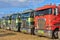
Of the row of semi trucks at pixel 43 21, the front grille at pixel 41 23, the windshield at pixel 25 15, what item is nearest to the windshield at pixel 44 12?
the row of semi trucks at pixel 43 21

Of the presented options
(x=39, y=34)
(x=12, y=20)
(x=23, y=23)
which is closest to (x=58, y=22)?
(x=39, y=34)

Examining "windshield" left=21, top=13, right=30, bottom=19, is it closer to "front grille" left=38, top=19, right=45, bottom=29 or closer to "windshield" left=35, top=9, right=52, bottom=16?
"windshield" left=35, top=9, right=52, bottom=16

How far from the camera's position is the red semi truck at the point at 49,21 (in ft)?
70.1

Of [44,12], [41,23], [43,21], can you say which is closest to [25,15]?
[41,23]

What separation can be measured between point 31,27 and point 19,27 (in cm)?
588

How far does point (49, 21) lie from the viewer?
862 inches

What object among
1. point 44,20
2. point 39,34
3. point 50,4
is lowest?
point 39,34

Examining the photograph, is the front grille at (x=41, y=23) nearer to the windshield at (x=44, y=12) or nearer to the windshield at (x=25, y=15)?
the windshield at (x=44, y=12)

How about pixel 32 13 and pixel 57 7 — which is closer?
pixel 57 7

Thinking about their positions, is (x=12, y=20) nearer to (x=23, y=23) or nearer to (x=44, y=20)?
(x=23, y=23)

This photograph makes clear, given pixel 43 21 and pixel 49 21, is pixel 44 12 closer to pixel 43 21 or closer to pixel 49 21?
pixel 43 21

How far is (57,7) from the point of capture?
21.4 meters

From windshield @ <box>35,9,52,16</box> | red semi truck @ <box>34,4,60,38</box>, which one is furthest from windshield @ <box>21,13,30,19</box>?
red semi truck @ <box>34,4,60,38</box>

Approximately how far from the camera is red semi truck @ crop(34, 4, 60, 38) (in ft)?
70.1
